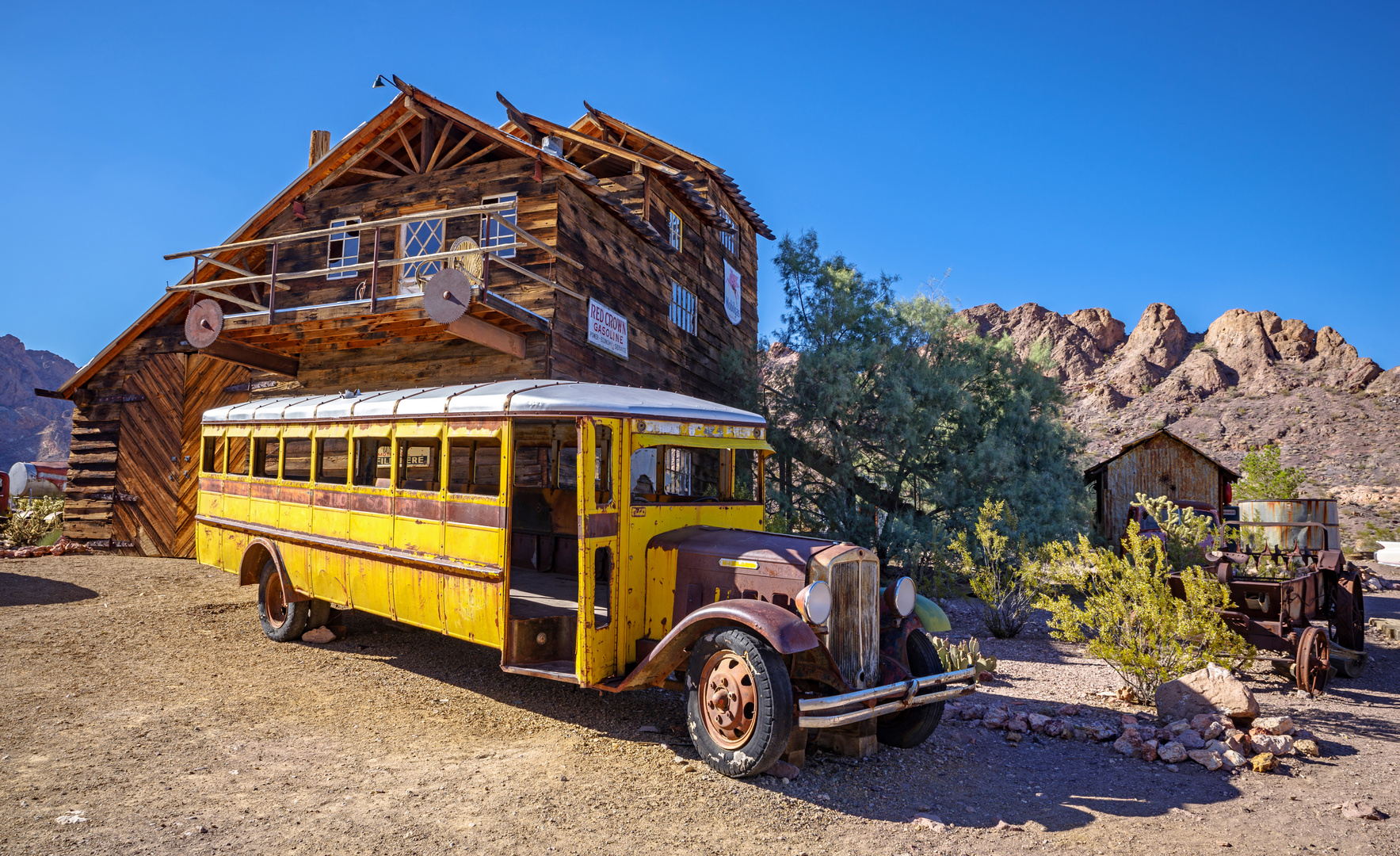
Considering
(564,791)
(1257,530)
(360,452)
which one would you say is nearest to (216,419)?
(360,452)

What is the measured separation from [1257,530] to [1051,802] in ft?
28.4

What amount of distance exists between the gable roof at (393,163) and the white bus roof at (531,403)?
5871 mm

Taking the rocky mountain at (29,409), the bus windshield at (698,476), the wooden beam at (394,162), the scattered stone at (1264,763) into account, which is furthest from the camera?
the rocky mountain at (29,409)

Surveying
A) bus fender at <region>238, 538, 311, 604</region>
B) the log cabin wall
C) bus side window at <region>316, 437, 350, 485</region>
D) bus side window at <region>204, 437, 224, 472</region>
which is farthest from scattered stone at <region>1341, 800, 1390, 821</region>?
bus side window at <region>204, 437, 224, 472</region>

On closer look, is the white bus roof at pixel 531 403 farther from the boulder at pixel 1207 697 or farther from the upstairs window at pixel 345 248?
the upstairs window at pixel 345 248

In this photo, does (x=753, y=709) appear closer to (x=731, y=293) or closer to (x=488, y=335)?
(x=488, y=335)

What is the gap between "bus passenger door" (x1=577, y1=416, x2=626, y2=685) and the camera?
5422 millimetres

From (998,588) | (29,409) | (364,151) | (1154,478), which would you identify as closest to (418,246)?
(364,151)

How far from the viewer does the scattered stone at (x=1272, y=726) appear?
18.6 feet

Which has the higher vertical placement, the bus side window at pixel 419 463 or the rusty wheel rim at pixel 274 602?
the bus side window at pixel 419 463

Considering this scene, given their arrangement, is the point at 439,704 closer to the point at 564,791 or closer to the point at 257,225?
the point at 564,791

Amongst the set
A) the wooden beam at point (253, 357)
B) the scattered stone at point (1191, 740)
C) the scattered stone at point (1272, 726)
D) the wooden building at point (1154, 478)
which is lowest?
the scattered stone at point (1191, 740)

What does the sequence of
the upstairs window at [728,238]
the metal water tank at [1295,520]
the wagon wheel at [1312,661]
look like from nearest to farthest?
the wagon wheel at [1312,661] < the metal water tank at [1295,520] < the upstairs window at [728,238]

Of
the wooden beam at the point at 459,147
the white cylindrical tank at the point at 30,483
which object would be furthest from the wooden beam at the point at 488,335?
the white cylindrical tank at the point at 30,483
